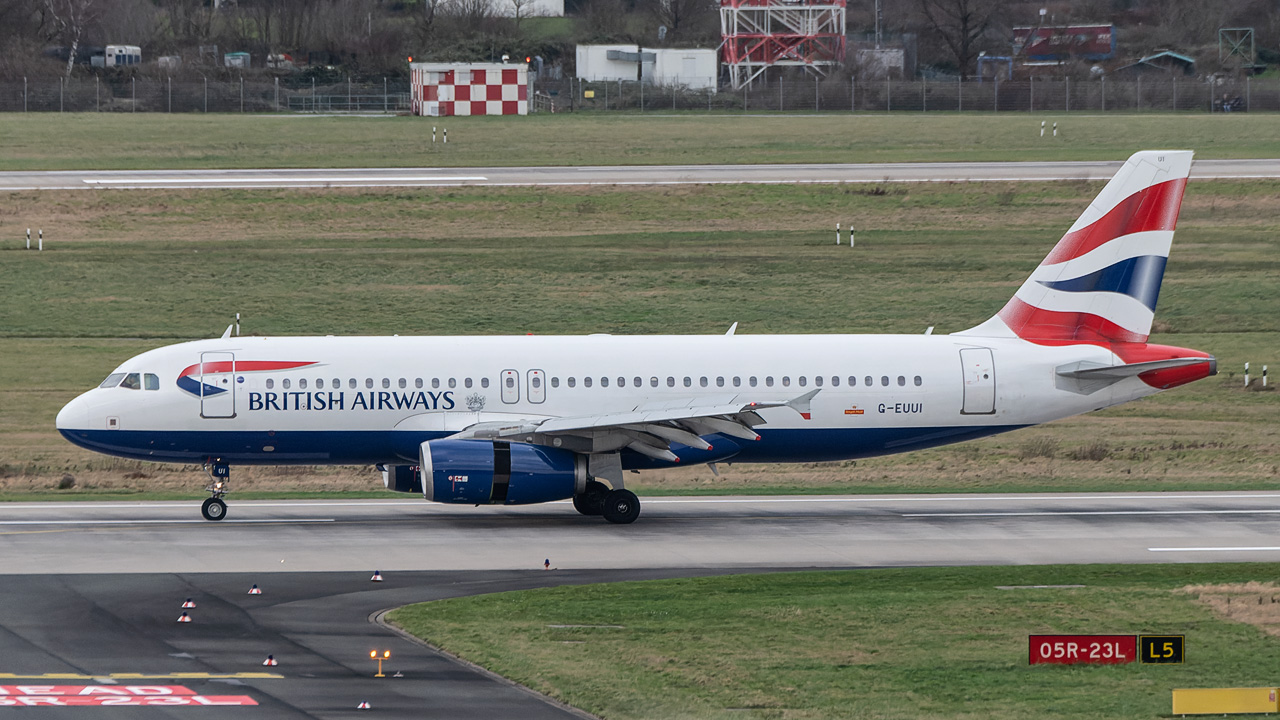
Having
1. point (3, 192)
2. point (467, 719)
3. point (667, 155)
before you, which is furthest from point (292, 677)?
point (667, 155)

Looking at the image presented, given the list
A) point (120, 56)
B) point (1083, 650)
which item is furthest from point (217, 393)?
point (120, 56)

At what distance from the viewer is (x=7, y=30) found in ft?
408

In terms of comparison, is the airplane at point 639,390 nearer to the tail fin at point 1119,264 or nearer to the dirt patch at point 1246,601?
the tail fin at point 1119,264

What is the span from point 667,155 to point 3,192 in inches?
1247

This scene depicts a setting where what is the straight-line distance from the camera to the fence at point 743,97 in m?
102

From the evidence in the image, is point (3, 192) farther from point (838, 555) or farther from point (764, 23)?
point (764, 23)

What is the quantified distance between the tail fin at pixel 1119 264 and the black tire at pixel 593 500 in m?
9.38

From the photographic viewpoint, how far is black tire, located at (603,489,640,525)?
3103 cm

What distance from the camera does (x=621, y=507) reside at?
102 feet

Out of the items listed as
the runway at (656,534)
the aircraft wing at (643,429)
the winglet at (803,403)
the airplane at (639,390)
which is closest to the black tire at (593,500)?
the airplane at (639,390)

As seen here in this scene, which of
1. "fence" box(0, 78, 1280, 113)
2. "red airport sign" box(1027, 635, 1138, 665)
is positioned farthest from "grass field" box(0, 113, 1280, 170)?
"red airport sign" box(1027, 635, 1138, 665)

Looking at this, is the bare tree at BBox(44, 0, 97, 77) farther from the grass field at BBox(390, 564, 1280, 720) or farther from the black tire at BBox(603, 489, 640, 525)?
the grass field at BBox(390, 564, 1280, 720)

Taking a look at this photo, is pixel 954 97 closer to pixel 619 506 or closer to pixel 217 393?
pixel 619 506

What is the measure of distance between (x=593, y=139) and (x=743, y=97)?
2558cm
